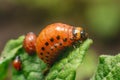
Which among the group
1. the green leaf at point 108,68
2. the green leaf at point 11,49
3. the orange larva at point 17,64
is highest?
the green leaf at point 11,49

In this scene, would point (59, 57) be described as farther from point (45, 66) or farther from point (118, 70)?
point (118, 70)

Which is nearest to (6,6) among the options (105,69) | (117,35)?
(117,35)

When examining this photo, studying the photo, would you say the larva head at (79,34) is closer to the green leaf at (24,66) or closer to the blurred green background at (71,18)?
the green leaf at (24,66)

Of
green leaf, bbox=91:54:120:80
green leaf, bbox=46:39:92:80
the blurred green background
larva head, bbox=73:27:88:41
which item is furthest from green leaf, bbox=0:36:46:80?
the blurred green background

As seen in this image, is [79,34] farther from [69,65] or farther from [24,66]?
[69,65]

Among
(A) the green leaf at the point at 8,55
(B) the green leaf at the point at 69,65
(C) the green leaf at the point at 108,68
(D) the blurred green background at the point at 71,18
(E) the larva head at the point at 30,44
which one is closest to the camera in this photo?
(C) the green leaf at the point at 108,68

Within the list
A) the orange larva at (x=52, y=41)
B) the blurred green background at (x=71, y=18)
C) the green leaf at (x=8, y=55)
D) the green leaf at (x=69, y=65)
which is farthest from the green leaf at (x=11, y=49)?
the blurred green background at (x=71, y=18)

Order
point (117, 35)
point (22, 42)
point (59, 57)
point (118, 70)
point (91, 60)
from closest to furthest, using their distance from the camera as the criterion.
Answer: point (118, 70) < point (59, 57) < point (22, 42) < point (91, 60) < point (117, 35)
